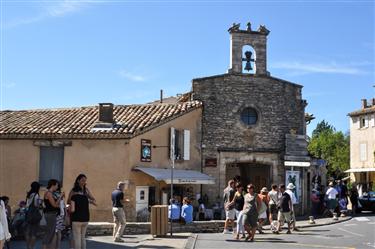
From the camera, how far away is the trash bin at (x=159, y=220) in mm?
16422

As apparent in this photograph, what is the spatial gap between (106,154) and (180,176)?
10.5ft

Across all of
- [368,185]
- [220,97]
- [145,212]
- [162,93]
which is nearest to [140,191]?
[145,212]

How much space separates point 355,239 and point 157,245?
6.02m

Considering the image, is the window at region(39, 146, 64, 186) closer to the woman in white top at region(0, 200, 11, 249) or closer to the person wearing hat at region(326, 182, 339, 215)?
the person wearing hat at region(326, 182, 339, 215)

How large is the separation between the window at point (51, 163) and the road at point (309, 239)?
8.17 m

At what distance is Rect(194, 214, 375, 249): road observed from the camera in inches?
568

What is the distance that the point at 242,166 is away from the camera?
29156 millimetres

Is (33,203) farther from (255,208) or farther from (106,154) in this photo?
(106,154)

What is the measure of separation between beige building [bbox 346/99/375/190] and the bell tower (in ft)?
97.3

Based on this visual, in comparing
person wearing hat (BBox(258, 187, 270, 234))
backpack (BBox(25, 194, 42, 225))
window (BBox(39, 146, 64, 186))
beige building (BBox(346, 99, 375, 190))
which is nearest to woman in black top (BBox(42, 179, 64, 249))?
backpack (BBox(25, 194, 42, 225))

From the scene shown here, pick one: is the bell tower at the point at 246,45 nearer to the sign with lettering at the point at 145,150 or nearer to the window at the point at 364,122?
the sign with lettering at the point at 145,150

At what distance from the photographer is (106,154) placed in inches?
870

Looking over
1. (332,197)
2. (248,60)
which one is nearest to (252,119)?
(248,60)

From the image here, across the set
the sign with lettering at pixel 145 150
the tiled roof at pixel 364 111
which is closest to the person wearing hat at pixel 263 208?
the sign with lettering at pixel 145 150
